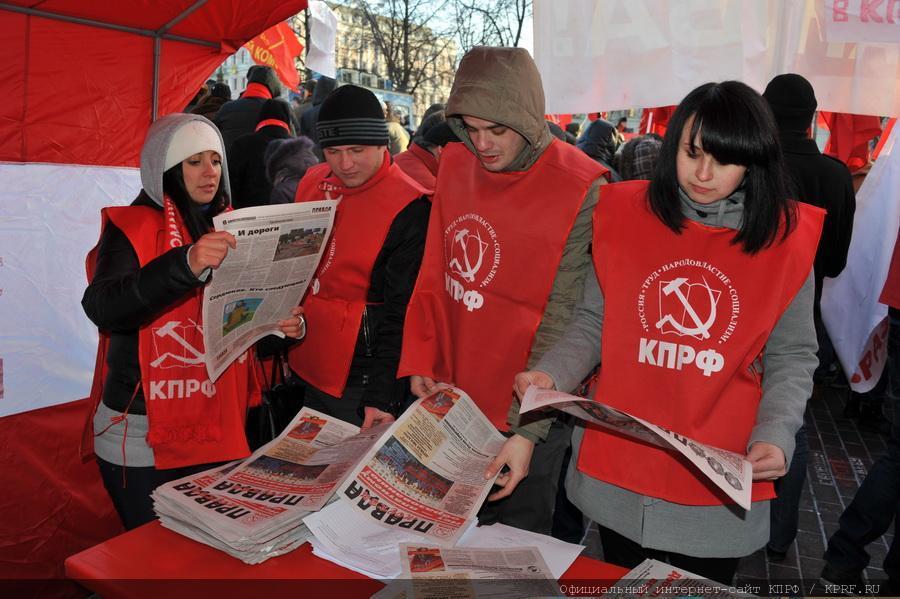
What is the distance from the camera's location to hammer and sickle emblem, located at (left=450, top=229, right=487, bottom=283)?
85.4 inches

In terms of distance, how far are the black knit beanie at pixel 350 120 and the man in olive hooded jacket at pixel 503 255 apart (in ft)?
1.23

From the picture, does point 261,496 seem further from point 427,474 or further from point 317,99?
point 317,99

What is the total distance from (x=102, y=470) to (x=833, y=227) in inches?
126

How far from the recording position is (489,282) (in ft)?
7.09

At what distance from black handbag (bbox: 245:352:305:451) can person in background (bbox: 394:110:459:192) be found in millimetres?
1490

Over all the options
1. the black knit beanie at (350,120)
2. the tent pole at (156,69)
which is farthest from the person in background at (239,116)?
the black knit beanie at (350,120)

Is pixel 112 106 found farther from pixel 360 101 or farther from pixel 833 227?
pixel 833 227

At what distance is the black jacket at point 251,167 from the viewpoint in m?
4.71

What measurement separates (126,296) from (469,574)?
3.80 ft

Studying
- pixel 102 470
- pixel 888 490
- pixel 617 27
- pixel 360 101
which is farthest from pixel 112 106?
pixel 888 490

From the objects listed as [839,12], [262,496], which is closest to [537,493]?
[262,496]

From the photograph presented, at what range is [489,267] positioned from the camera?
2158 millimetres

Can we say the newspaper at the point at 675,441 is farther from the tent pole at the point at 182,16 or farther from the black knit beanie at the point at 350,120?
the tent pole at the point at 182,16

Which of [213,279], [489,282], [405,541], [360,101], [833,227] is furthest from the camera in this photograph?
[833,227]
